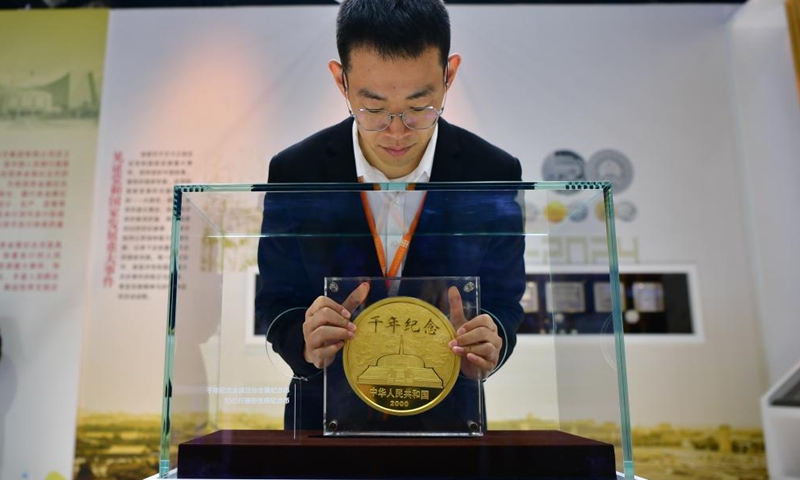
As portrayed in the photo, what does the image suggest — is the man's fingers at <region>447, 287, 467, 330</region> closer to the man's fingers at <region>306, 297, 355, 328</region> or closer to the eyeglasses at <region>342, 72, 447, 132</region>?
the man's fingers at <region>306, 297, 355, 328</region>

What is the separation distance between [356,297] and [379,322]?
0.06 metres

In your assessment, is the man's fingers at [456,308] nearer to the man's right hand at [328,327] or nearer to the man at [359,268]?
the man at [359,268]

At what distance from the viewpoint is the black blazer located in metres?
1.02

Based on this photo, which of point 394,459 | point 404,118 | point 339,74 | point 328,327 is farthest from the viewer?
point 339,74

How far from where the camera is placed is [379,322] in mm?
981

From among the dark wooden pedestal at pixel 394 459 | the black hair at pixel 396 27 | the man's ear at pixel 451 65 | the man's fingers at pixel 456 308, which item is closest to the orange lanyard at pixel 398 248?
the man's fingers at pixel 456 308

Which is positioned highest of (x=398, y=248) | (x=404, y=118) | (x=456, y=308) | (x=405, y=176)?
(x=404, y=118)

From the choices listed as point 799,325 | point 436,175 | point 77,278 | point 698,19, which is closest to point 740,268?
point 799,325

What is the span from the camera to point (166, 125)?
9.43 ft

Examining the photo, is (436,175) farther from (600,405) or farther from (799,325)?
(799,325)

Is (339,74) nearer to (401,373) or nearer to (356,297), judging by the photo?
(356,297)

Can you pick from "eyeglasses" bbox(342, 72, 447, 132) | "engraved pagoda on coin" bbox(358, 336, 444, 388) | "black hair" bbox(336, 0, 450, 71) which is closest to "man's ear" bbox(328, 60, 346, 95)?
"black hair" bbox(336, 0, 450, 71)

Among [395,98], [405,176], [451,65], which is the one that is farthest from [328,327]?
[451,65]

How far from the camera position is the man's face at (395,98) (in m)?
1.40
